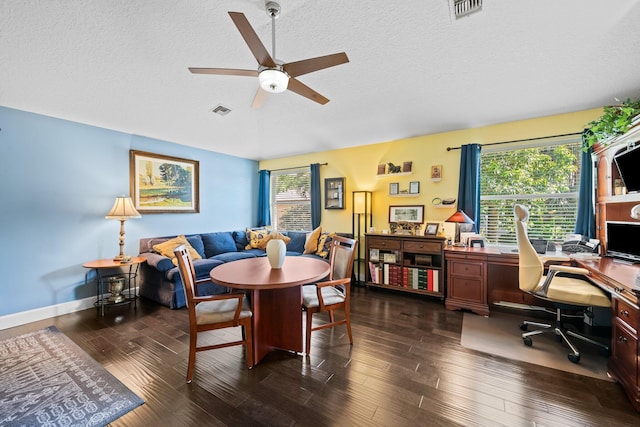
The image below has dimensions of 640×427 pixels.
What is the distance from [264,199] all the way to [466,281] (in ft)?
13.9

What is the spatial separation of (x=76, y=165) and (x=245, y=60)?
290 centimetres

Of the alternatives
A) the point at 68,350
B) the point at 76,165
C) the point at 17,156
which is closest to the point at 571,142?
the point at 68,350

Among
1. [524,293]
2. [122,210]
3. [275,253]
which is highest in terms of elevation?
[122,210]

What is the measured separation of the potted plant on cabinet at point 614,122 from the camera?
91.0 inches

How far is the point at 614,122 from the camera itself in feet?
8.00

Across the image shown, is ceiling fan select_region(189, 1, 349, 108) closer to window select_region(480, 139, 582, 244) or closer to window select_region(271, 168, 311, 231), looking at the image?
window select_region(480, 139, 582, 244)

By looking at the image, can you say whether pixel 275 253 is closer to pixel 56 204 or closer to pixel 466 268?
pixel 466 268

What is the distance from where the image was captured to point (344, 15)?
174cm

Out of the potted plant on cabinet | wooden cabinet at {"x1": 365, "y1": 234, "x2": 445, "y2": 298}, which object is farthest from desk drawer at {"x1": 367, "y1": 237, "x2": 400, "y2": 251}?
the potted plant on cabinet

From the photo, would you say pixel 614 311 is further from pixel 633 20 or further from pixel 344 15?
pixel 344 15

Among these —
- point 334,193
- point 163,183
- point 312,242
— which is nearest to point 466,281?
point 312,242

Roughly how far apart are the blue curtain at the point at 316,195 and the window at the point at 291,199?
278mm

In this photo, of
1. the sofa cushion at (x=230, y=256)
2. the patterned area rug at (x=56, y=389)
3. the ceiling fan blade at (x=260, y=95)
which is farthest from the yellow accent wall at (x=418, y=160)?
the patterned area rug at (x=56, y=389)

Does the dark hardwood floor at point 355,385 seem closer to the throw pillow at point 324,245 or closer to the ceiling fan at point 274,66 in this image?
the throw pillow at point 324,245
